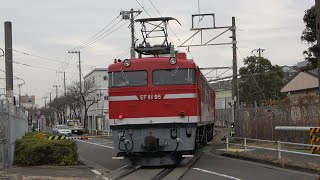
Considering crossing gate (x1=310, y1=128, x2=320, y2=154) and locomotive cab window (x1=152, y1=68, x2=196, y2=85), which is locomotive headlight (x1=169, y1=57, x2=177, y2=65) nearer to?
locomotive cab window (x1=152, y1=68, x2=196, y2=85)

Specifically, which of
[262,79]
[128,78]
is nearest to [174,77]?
[128,78]


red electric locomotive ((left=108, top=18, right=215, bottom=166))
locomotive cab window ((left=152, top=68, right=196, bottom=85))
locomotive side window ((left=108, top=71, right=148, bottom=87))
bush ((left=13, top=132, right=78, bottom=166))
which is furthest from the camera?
bush ((left=13, top=132, right=78, bottom=166))

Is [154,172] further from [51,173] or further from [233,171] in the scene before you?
[51,173]

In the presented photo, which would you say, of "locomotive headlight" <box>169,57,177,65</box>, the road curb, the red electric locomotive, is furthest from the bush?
the road curb

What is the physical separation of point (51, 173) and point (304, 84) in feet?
123

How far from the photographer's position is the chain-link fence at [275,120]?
885 inches

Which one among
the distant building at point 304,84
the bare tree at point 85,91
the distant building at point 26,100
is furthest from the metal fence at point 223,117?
the distant building at point 26,100

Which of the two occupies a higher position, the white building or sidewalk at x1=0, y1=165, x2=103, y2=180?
the white building

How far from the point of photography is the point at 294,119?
23.9 m

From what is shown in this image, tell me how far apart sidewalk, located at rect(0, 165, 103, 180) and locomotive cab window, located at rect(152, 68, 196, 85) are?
393 cm

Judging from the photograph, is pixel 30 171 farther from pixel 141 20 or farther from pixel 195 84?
pixel 141 20

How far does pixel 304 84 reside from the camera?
48156mm

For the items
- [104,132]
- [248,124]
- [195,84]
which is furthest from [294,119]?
[104,132]

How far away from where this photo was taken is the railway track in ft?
46.1
